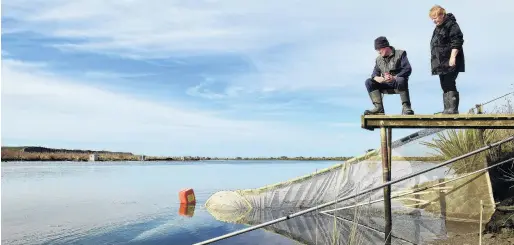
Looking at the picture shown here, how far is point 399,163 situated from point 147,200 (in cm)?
1317

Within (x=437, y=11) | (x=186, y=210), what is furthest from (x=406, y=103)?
(x=186, y=210)

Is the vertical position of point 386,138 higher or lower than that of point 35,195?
higher

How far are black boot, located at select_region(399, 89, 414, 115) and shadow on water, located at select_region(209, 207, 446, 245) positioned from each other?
2.25 m

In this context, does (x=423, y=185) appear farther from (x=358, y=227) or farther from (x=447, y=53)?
(x=447, y=53)

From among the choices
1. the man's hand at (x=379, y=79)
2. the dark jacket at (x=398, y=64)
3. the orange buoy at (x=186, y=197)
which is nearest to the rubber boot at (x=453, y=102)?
the dark jacket at (x=398, y=64)

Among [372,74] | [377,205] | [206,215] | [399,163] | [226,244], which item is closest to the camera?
[372,74]

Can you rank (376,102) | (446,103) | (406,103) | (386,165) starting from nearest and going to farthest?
1. (446,103)
2. (406,103)
3. (376,102)
4. (386,165)

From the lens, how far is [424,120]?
8242 mm

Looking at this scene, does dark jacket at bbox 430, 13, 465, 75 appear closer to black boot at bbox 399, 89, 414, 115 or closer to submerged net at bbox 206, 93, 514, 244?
black boot at bbox 399, 89, 414, 115

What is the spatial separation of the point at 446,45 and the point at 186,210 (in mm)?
12004

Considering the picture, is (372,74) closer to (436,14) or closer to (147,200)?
(436,14)

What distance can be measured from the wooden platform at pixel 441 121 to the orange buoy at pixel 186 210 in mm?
9231

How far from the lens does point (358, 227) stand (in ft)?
39.9

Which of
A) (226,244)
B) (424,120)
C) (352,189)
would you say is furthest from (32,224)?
(424,120)
